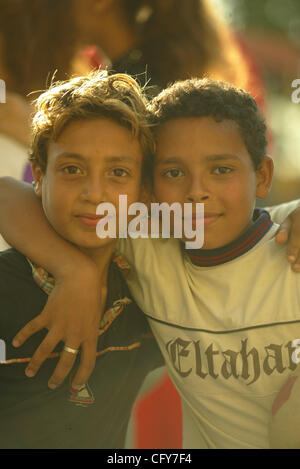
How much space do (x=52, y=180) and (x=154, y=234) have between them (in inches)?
10.9

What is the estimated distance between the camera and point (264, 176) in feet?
3.65

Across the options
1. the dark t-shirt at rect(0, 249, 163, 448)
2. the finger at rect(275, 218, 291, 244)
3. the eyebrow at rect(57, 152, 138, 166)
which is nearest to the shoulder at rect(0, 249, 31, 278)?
the dark t-shirt at rect(0, 249, 163, 448)

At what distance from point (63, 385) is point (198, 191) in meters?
0.47

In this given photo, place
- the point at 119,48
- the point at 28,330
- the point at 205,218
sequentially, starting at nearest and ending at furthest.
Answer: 1. the point at 28,330
2. the point at 205,218
3. the point at 119,48

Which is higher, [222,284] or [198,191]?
[198,191]

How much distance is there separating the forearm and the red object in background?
364 millimetres

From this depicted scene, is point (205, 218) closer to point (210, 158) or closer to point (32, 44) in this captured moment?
point (210, 158)

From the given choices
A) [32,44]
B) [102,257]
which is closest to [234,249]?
[102,257]

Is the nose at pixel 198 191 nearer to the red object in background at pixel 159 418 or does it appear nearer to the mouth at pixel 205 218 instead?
the mouth at pixel 205 218

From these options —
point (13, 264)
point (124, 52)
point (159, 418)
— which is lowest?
point (159, 418)

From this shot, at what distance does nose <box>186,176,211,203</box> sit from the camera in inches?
39.1

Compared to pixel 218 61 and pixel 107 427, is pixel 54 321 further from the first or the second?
pixel 218 61

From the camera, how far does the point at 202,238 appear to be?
41.4 inches

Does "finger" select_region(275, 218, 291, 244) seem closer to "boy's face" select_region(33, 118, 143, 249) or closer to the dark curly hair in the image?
Answer: the dark curly hair
